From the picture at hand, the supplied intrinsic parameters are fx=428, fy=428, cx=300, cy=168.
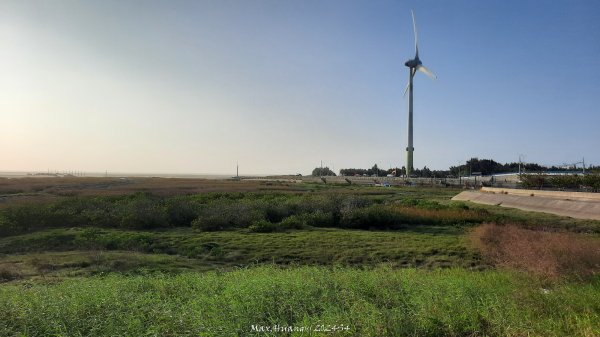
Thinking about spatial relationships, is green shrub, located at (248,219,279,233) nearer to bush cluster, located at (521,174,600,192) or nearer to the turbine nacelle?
bush cluster, located at (521,174,600,192)

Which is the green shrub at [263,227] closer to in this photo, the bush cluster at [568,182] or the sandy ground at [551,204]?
the sandy ground at [551,204]

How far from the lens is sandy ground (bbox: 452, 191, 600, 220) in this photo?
→ 3147 cm

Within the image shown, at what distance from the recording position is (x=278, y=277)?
10102 millimetres

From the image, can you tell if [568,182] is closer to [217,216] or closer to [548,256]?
[217,216]

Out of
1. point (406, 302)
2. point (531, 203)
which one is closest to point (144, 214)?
point (406, 302)

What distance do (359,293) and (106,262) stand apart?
9660mm

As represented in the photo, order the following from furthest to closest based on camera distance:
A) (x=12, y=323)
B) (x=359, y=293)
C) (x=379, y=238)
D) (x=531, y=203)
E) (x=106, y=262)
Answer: (x=531, y=203) → (x=379, y=238) → (x=106, y=262) → (x=359, y=293) → (x=12, y=323)

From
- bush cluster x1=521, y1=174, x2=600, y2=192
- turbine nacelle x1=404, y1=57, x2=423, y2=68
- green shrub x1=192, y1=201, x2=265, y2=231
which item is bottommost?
green shrub x1=192, y1=201, x2=265, y2=231

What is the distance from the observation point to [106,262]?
1460cm

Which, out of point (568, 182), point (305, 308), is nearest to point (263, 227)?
point (305, 308)

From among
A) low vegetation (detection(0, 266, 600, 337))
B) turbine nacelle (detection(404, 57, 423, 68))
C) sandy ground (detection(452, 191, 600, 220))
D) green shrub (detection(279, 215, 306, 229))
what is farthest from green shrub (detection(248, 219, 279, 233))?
turbine nacelle (detection(404, 57, 423, 68))

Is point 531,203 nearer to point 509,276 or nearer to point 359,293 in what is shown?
point 509,276

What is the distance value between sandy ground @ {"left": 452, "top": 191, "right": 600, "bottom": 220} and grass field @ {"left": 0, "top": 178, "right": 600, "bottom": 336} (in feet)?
18.3

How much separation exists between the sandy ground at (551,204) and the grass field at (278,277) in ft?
18.3
